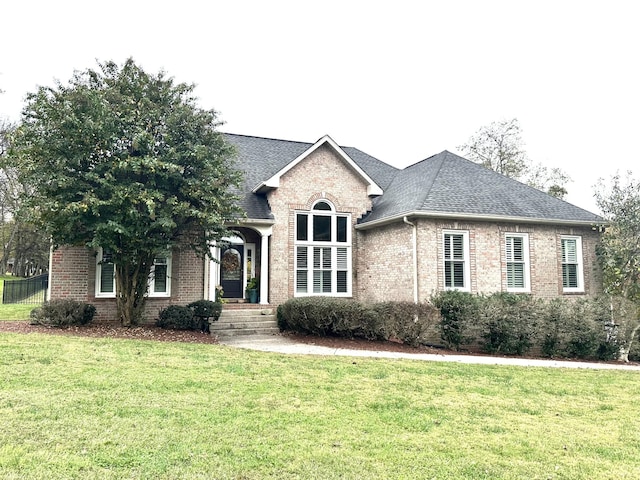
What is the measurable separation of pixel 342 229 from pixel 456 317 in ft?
19.8

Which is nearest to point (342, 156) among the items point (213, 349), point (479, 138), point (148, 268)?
point (148, 268)

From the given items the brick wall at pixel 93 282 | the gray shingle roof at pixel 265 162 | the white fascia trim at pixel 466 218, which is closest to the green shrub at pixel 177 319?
the brick wall at pixel 93 282

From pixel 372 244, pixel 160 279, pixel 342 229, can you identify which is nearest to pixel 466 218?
pixel 372 244

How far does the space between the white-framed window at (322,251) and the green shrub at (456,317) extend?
486cm

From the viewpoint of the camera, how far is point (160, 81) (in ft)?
38.7

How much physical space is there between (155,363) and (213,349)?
207cm

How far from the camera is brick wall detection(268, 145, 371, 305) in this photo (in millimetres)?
15227

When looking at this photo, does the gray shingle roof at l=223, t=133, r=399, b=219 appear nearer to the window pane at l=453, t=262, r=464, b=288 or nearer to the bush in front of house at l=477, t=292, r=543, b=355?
the window pane at l=453, t=262, r=464, b=288

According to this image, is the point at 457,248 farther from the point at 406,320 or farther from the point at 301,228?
the point at 301,228

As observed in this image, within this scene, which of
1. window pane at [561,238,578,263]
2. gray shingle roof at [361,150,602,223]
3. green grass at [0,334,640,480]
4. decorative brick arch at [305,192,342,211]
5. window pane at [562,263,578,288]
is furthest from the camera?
decorative brick arch at [305,192,342,211]

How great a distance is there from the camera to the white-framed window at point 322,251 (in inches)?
615

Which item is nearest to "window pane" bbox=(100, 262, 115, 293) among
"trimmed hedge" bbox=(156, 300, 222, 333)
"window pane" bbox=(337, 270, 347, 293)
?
"trimmed hedge" bbox=(156, 300, 222, 333)

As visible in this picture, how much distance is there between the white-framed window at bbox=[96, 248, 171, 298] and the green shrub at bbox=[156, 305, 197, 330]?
162 cm

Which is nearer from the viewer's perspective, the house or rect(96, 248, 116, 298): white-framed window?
rect(96, 248, 116, 298): white-framed window
